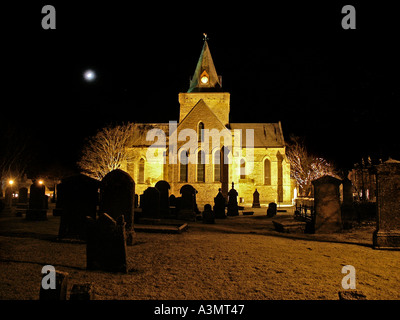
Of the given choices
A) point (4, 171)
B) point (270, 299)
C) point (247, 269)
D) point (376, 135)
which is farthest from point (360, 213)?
point (4, 171)

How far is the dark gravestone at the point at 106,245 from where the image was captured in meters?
5.16

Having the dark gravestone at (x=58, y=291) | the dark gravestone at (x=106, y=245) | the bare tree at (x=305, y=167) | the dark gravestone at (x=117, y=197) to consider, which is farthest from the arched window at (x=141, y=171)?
the dark gravestone at (x=58, y=291)

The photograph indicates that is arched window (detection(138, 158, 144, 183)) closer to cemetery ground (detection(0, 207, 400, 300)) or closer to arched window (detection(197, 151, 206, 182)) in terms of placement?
arched window (detection(197, 151, 206, 182))

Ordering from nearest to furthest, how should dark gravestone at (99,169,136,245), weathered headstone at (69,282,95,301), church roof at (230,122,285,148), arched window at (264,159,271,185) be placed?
weathered headstone at (69,282,95,301)
dark gravestone at (99,169,136,245)
arched window at (264,159,271,185)
church roof at (230,122,285,148)

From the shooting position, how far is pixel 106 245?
5.23 m

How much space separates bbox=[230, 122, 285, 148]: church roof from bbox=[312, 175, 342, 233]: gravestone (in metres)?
23.6

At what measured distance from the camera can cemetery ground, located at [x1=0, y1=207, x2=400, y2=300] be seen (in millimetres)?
4086

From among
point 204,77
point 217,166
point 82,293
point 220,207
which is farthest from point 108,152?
point 82,293

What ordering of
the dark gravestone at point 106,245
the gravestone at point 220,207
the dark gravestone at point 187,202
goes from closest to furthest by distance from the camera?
the dark gravestone at point 106,245 → the dark gravestone at point 187,202 → the gravestone at point 220,207

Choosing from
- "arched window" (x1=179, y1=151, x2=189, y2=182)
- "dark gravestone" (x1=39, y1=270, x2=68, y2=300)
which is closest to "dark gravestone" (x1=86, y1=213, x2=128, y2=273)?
"dark gravestone" (x1=39, y1=270, x2=68, y2=300)

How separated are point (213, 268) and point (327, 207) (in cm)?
638

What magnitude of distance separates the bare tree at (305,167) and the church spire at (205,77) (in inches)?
531

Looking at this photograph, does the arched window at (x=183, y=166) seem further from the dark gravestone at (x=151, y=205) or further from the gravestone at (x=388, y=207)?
the gravestone at (x=388, y=207)
